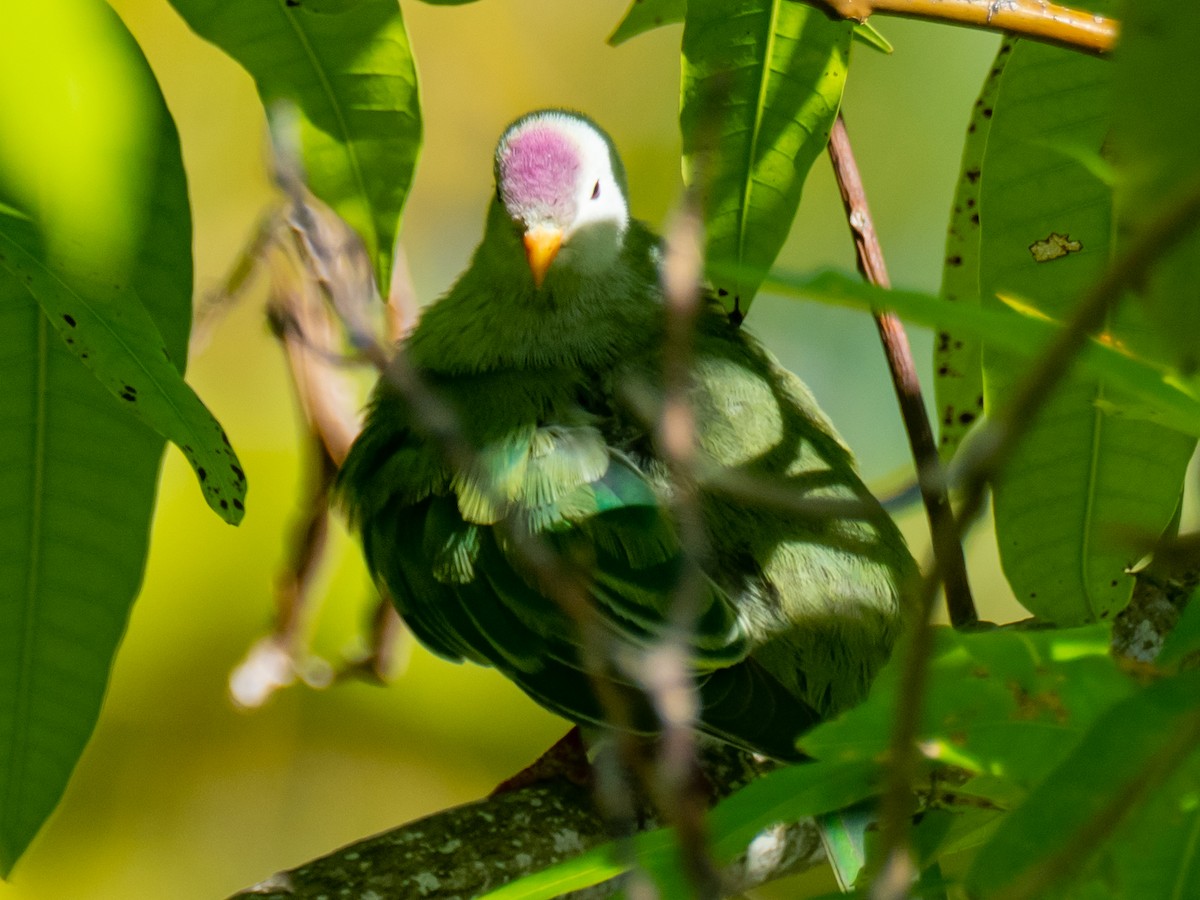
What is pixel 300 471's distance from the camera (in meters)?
3.36

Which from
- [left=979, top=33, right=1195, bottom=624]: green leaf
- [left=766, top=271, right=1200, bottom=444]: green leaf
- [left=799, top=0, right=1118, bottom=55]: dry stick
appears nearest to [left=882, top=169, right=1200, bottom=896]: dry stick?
[left=766, top=271, right=1200, bottom=444]: green leaf

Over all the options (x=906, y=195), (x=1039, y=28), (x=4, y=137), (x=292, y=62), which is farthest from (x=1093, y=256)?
(x=906, y=195)

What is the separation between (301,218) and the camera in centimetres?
210

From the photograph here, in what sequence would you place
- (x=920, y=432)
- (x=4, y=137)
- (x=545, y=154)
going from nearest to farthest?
(x=4, y=137) → (x=920, y=432) → (x=545, y=154)

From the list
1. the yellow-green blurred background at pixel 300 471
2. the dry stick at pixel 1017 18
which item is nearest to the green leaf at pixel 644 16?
the dry stick at pixel 1017 18

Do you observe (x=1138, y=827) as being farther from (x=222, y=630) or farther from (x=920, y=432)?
(x=222, y=630)

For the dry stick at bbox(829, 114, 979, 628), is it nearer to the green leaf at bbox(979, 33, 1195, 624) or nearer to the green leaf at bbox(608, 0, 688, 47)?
the green leaf at bbox(979, 33, 1195, 624)

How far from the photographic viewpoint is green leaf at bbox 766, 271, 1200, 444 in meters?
0.63

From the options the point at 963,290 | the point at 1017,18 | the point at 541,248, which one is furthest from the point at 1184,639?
the point at 541,248

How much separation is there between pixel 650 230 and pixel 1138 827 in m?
1.88

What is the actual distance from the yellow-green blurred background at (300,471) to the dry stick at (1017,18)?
2229 millimetres

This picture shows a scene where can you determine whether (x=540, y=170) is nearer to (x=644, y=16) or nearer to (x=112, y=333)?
(x=644, y=16)

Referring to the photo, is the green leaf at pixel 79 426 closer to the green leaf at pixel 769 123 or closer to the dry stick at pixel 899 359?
the green leaf at pixel 769 123

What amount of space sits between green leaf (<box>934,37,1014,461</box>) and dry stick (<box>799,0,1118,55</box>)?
439 mm
